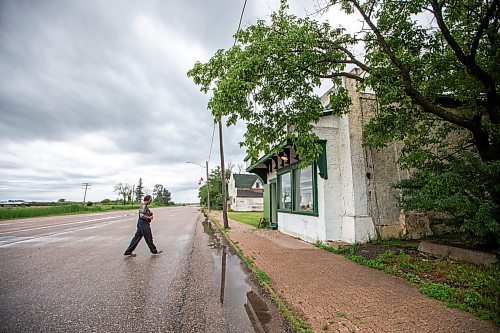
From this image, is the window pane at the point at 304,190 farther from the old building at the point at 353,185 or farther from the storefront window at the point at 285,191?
the storefront window at the point at 285,191

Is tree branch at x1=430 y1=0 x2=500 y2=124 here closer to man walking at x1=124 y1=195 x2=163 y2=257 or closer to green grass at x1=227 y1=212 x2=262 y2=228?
man walking at x1=124 y1=195 x2=163 y2=257

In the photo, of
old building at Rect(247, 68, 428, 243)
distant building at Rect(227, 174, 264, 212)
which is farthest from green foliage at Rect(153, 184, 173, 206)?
old building at Rect(247, 68, 428, 243)

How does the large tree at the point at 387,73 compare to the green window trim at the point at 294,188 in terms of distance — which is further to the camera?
the green window trim at the point at 294,188

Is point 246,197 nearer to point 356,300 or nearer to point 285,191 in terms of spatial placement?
point 285,191

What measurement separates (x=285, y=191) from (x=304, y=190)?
2163 mm

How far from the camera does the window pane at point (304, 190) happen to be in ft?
32.2

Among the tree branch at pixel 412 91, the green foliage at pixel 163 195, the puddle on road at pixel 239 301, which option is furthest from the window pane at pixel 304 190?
the green foliage at pixel 163 195

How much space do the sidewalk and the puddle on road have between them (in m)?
0.47

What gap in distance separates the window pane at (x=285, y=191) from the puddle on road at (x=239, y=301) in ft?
18.1

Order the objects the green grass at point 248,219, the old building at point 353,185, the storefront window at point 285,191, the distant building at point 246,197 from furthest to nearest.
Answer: the distant building at point 246,197 → the green grass at point 248,219 → the storefront window at point 285,191 → the old building at point 353,185

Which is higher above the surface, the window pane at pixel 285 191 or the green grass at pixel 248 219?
the window pane at pixel 285 191

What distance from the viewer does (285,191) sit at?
40.9ft

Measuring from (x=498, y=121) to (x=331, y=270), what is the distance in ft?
17.4

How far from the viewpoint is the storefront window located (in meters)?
11.9
